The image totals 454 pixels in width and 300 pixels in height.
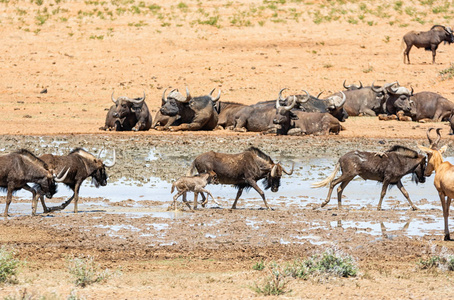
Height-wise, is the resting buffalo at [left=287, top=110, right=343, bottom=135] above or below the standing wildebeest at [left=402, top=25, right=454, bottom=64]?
below

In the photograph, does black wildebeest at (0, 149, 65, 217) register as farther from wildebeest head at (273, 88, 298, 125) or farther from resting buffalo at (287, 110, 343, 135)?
resting buffalo at (287, 110, 343, 135)

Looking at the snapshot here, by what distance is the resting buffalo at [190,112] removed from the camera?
2395 cm

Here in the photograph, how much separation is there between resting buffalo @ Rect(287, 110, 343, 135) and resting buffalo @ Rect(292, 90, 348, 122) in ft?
5.02

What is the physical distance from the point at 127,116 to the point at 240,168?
10.7 m

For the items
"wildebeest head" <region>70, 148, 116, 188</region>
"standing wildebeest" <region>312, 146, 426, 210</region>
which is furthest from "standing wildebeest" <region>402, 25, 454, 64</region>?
"wildebeest head" <region>70, 148, 116, 188</region>

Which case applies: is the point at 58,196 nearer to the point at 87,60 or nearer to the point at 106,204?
the point at 106,204

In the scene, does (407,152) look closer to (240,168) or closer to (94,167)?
(240,168)

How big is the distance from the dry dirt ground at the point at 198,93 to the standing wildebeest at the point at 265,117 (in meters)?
0.82

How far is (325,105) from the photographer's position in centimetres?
2506

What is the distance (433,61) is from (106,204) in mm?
25768

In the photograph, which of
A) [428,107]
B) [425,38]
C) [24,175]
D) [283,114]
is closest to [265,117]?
[283,114]

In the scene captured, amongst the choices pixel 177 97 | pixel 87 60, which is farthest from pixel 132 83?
pixel 177 97

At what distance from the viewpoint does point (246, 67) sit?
112 feet

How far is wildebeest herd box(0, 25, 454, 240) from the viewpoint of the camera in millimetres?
11961
